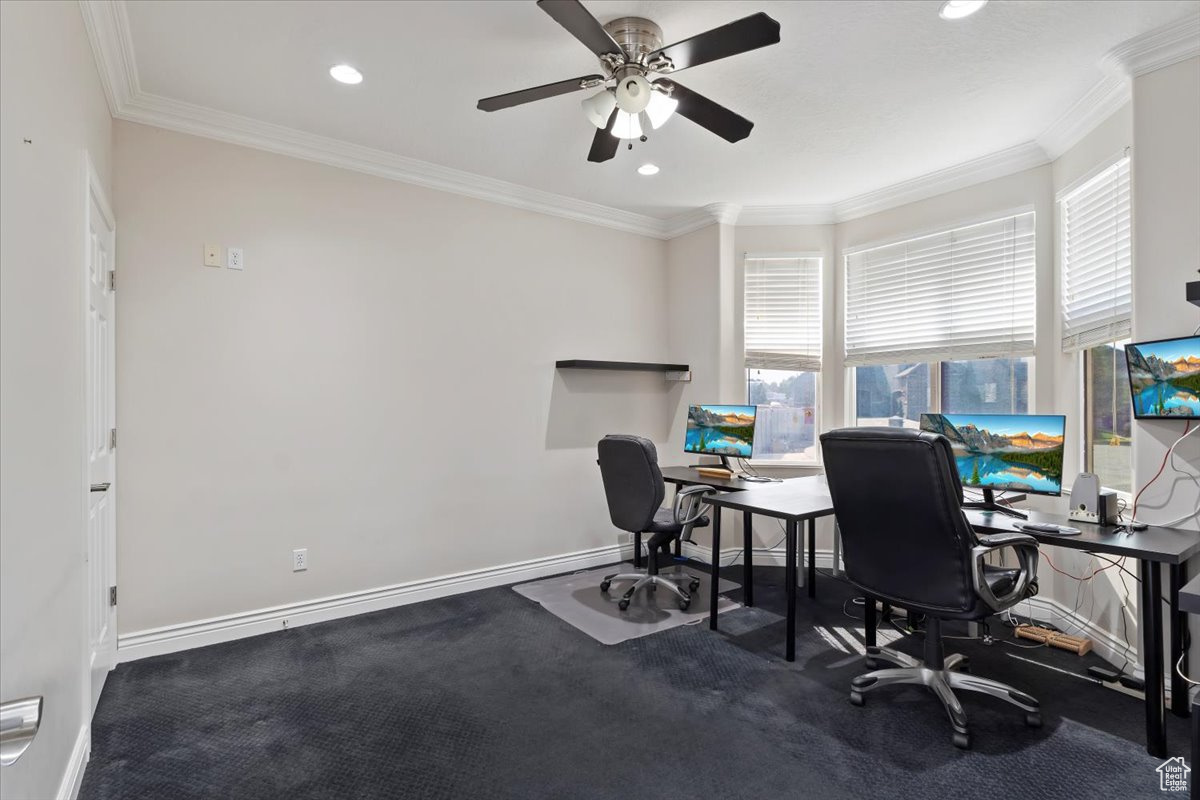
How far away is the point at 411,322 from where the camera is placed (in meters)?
3.80

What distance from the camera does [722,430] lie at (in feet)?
14.0

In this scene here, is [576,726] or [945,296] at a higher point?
[945,296]

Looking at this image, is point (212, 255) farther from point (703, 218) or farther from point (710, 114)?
A: point (703, 218)

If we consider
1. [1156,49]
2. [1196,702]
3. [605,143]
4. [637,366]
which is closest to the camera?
[1196,702]

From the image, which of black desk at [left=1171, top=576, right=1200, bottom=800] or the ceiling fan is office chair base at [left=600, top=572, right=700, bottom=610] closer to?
black desk at [left=1171, top=576, right=1200, bottom=800]

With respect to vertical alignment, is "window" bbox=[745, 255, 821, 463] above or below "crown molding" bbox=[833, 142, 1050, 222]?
below

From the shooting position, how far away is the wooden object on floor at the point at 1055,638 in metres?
2.93

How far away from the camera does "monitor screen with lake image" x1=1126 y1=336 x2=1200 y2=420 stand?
230cm

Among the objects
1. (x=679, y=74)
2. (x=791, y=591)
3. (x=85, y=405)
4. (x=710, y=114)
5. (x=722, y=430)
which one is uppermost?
(x=679, y=74)

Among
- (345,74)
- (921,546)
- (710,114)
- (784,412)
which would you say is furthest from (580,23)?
(784,412)

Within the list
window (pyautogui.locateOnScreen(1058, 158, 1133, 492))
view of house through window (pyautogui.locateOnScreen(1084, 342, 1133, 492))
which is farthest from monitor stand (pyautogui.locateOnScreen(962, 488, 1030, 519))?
view of house through window (pyautogui.locateOnScreen(1084, 342, 1133, 492))

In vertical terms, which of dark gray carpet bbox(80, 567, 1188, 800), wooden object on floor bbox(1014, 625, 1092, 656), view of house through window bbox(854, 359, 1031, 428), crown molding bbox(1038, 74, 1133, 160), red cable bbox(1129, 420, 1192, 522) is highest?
crown molding bbox(1038, 74, 1133, 160)

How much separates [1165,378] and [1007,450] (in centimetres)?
64

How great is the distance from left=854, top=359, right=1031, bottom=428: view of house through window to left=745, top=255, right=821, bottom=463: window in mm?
395
